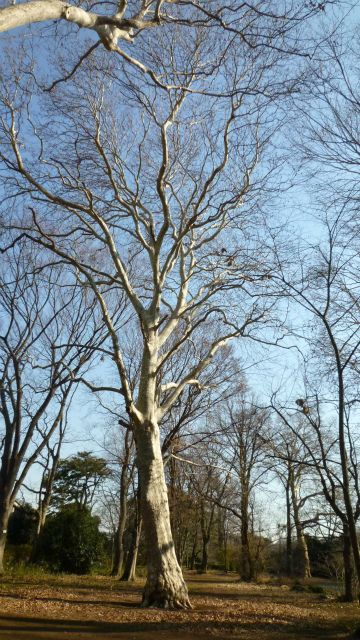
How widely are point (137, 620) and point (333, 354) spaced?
275 inches

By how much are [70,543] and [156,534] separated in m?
13.1

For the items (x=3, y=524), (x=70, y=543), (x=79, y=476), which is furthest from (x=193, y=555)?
(x=3, y=524)

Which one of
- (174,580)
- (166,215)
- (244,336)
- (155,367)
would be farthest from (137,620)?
(166,215)

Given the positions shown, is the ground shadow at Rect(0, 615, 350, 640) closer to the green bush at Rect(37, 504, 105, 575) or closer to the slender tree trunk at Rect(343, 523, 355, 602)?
the slender tree trunk at Rect(343, 523, 355, 602)

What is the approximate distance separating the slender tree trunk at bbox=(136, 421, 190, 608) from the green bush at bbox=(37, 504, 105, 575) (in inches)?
493

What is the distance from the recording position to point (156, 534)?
9.08 m

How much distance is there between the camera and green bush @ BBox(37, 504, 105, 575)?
2028 cm

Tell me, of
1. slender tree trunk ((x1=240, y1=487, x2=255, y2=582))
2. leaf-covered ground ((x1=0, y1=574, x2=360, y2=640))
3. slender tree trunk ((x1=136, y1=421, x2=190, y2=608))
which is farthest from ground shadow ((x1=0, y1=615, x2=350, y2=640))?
slender tree trunk ((x1=240, y1=487, x2=255, y2=582))

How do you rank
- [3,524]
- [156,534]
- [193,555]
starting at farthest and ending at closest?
[193,555] < [3,524] < [156,534]

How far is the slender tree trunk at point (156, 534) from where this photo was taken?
8.84 meters

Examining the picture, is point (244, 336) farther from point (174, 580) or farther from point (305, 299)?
point (174, 580)

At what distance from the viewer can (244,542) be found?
990 inches

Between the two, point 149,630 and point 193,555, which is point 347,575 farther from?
point 193,555

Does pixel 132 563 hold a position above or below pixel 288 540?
below
